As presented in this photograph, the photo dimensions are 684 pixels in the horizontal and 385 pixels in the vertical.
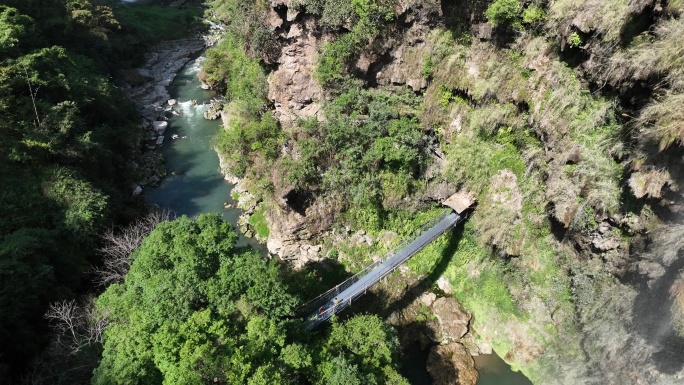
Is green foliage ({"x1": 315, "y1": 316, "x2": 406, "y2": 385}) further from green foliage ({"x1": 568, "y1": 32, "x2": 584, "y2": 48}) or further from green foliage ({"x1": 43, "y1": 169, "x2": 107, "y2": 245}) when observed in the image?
green foliage ({"x1": 43, "y1": 169, "x2": 107, "y2": 245})

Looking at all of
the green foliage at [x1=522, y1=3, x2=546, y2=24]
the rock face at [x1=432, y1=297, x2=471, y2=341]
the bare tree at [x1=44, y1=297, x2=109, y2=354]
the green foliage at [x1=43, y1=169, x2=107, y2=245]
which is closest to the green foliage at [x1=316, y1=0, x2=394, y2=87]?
the green foliage at [x1=522, y1=3, x2=546, y2=24]

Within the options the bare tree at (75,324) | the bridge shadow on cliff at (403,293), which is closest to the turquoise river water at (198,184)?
the bridge shadow on cliff at (403,293)

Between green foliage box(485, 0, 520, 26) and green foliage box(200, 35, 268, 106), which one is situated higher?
green foliage box(485, 0, 520, 26)

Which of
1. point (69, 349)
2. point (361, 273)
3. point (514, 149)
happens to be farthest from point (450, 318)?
point (69, 349)

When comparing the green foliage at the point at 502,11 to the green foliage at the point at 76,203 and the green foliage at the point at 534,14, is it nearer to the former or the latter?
the green foliage at the point at 534,14

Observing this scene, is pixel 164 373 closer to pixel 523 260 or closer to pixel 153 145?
pixel 523 260

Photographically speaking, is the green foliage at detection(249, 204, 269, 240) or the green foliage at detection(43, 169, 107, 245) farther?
the green foliage at detection(249, 204, 269, 240)
